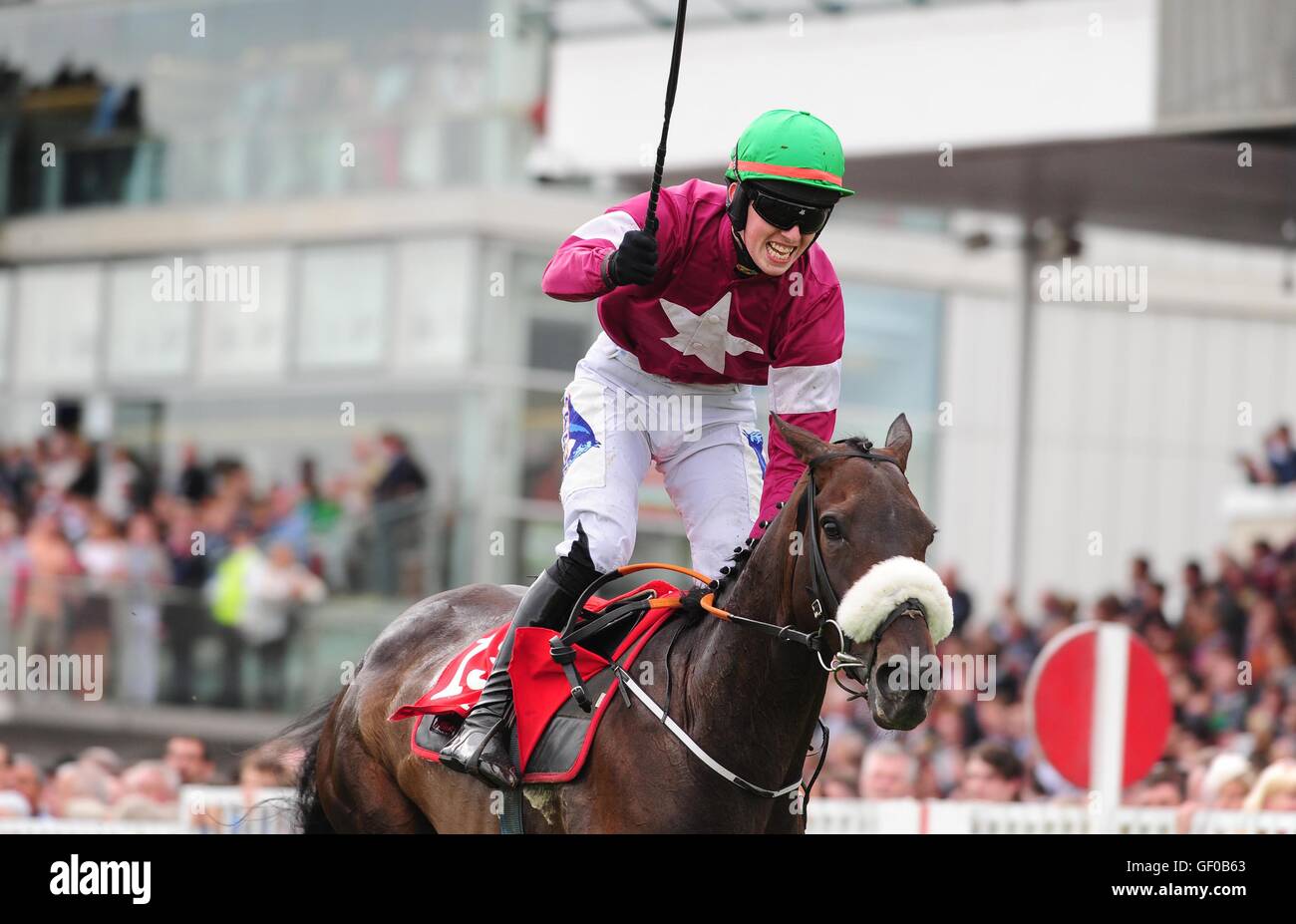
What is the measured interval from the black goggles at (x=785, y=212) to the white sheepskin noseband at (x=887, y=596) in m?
1.08

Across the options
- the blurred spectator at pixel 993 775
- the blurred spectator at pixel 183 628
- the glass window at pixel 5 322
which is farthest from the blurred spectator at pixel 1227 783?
the glass window at pixel 5 322

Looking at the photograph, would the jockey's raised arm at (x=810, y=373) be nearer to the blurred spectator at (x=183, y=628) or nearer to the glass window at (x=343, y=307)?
the blurred spectator at (x=183, y=628)

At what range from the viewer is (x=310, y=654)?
13.1 m

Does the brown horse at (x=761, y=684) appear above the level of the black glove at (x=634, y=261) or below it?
below

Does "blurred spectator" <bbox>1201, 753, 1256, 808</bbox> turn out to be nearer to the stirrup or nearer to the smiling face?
the stirrup

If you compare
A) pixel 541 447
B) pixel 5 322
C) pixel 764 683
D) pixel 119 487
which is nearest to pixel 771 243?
pixel 764 683

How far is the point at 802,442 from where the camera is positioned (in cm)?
458

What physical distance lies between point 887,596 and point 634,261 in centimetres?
123

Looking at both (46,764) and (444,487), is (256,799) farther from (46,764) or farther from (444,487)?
(444,487)

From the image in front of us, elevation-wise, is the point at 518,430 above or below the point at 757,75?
below

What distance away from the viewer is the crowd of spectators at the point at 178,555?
12805 millimetres

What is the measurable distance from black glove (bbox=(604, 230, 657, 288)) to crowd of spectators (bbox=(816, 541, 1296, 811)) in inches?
119

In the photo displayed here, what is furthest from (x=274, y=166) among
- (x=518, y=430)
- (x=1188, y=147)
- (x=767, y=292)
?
(x=767, y=292)

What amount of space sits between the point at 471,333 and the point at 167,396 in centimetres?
381
